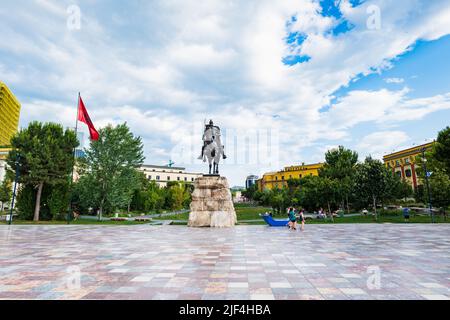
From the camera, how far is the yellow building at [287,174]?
98.3 meters

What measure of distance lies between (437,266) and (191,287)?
22.4ft

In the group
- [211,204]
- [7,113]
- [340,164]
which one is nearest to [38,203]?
[211,204]

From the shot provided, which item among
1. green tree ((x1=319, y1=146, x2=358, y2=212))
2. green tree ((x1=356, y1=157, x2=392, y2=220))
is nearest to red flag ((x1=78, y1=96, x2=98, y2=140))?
green tree ((x1=356, y1=157, x2=392, y2=220))

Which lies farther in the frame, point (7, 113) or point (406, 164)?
point (7, 113)

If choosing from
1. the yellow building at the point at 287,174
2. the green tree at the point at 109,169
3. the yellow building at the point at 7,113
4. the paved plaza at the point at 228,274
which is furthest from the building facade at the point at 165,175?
the paved plaza at the point at 228,274

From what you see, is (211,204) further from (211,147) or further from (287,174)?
(287,174)

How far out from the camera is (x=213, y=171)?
20.8 metres

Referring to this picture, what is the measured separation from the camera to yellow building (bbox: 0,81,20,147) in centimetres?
7819

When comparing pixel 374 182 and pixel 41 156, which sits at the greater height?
pixel 41 156

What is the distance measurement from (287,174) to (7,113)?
10719cm

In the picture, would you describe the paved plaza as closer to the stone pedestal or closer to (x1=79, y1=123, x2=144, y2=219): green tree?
the stone pedestal

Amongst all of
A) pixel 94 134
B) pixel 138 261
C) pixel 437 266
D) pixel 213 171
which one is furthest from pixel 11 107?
pixel 437 266

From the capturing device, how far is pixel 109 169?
105 ft
